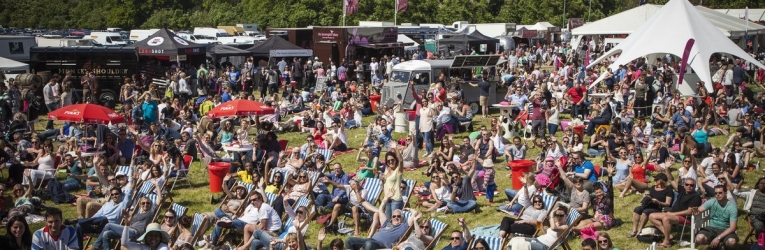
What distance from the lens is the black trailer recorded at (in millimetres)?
26267

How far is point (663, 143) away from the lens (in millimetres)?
16422

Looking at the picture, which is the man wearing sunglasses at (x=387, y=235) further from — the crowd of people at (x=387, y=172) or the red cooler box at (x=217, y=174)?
the red cooler box at (x=217, y=174)

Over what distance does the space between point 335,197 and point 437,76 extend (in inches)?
476

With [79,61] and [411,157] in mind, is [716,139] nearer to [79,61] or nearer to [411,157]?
[411,157]

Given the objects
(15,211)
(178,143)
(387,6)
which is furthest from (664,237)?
(387,6)

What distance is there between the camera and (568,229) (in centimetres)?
1006

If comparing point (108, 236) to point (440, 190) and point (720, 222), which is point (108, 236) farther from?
point (720, 222)

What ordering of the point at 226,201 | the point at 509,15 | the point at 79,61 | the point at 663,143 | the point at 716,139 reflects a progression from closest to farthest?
1. the point at 226,201
2. the point at 663,143
3. the point at 716,139
4. the point at 79,61
5. the point at 509,15

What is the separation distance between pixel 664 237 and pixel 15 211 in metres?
8.32

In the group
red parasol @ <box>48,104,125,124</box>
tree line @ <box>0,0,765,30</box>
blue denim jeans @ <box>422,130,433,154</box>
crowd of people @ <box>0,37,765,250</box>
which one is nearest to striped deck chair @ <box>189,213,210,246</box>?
crowd of people @ <box>0,37,765,250</box>

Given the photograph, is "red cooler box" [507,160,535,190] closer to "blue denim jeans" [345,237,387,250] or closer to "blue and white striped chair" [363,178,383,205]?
"blue and white striped chair" [363,178,383,205]

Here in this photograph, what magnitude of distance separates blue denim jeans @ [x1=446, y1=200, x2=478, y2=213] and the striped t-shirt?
5.40 m

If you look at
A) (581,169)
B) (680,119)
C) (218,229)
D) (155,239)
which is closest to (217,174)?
(218,229)

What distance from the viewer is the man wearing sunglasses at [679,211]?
10.8 m
